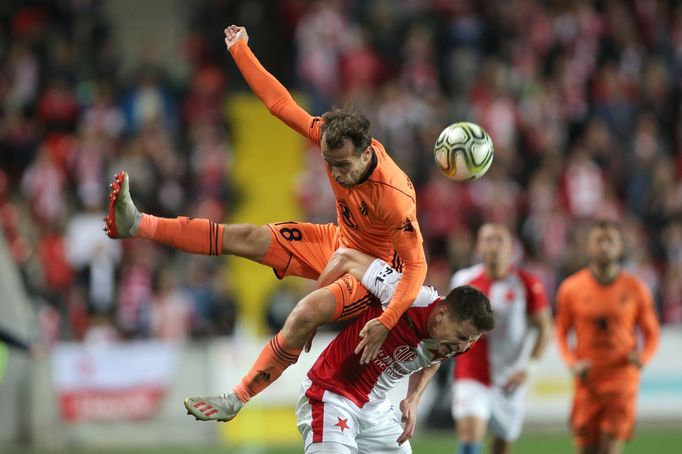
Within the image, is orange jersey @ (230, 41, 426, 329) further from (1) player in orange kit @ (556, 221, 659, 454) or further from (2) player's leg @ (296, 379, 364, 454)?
(1) player in orange kit @ (556, 221, 659, 454)

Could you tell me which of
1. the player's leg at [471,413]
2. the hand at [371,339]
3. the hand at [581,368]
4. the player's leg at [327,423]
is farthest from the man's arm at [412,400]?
the hand at [581,368]

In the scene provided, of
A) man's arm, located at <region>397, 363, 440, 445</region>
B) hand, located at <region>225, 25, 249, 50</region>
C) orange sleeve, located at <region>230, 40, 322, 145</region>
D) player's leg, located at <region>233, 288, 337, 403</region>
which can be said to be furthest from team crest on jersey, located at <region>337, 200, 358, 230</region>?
hand, located at <region>225, 25, 249, 50</region>

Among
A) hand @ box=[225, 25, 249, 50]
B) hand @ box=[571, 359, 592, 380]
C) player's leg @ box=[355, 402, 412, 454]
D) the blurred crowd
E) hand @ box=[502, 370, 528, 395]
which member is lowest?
player's leg @ box=[355, 402, 412, 454]

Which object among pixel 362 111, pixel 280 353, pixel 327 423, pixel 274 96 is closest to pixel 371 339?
pixel 327 423

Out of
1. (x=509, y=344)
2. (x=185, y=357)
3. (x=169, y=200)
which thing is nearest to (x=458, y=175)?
(x=509, y=344)

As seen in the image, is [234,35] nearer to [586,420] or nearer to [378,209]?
[378,209]

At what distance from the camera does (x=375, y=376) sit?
681 centimetres

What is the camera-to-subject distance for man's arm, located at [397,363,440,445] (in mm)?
6859

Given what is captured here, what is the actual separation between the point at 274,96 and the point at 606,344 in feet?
12.3

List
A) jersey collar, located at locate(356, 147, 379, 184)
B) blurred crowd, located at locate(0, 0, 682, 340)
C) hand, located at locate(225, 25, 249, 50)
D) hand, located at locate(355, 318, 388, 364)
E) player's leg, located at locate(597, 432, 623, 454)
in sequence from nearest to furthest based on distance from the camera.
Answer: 1. hand, located at locate(355, 318, 388, 364)
2. jersey collar, located at locate(356, 147, 379, 184)
3. hand, located at locate(225, 25, 249, 50)
4. player's leg, located at locate(597, 432, 623, 454)
5. blurred crowd, located at locate(0, 0, 682, 340)

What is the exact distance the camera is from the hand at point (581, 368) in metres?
9.53

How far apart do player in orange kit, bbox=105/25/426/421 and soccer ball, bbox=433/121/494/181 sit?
0.30 m

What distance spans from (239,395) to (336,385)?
1.98 ft

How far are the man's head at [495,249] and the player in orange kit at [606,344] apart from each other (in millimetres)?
613
